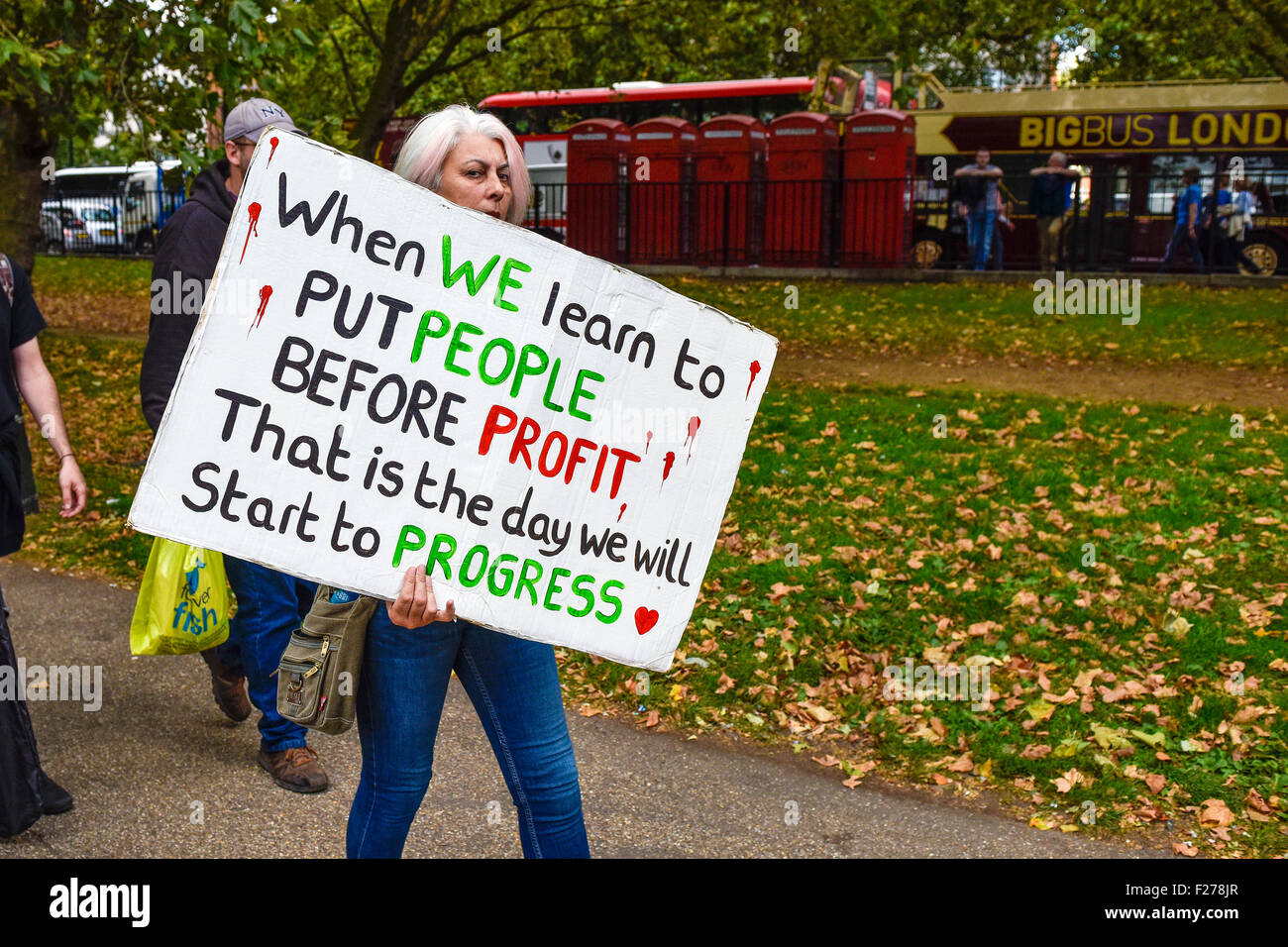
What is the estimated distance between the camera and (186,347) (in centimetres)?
404

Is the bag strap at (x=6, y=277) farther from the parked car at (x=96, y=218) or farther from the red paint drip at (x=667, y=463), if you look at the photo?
the parked car at (x=96, y=218)

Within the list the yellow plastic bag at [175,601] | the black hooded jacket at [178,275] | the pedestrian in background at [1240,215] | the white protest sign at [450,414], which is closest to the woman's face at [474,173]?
the white protest sign at [450,414]

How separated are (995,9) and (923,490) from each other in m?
23.8

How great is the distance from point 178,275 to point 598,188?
57.8ft

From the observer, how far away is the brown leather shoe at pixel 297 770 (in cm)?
438

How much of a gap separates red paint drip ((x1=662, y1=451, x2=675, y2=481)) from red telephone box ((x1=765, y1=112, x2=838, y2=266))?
17.3 meters

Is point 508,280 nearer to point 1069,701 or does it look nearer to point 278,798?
point 278,798

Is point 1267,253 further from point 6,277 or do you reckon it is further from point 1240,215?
point 6,277

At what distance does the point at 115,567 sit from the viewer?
7.25 meters

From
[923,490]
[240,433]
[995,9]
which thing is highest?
[995,9]

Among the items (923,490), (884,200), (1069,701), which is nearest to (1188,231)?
(884,200)

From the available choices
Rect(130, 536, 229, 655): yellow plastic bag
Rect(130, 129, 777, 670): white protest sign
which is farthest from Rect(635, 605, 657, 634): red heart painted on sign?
Rect(130, 536, 229, 655): yellow plastic bag

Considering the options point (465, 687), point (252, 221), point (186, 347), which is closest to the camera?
point (252, 221)

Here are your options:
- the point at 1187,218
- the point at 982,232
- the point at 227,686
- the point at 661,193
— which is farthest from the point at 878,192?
the point at 227,686
